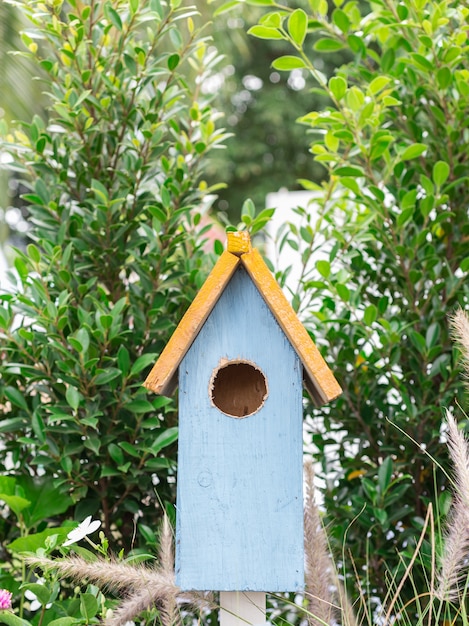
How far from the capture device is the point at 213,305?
1448 mm

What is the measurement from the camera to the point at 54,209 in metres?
1.99

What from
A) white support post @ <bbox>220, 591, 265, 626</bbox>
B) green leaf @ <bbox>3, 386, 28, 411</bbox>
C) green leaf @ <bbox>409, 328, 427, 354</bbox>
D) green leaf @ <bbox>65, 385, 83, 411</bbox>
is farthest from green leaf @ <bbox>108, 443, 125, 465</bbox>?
green leaf @ <bbox>409, 328, 427, 354</bbox>

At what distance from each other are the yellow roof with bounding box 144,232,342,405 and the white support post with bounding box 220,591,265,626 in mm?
405

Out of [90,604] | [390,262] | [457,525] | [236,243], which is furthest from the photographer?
[390,262]

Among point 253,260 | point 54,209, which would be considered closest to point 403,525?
point 253,260

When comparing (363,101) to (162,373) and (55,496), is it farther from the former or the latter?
(55,496)

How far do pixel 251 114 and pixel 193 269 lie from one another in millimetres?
13047

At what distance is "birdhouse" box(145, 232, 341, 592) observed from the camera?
4.62 feet

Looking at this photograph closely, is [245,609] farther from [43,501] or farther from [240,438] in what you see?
[43,501]

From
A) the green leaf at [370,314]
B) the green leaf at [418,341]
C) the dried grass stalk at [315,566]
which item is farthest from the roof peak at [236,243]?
the green leaf at [418,341]

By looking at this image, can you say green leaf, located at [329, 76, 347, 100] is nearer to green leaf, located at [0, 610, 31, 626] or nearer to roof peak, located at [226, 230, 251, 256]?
roof peak, located at [226, 230, 251, 256]

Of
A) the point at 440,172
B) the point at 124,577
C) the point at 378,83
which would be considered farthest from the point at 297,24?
the point at 124,577

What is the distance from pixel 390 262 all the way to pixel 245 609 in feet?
3.33

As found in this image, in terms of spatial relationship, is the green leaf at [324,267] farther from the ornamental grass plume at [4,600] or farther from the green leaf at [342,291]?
the ornamental grass plume at [4,600]
